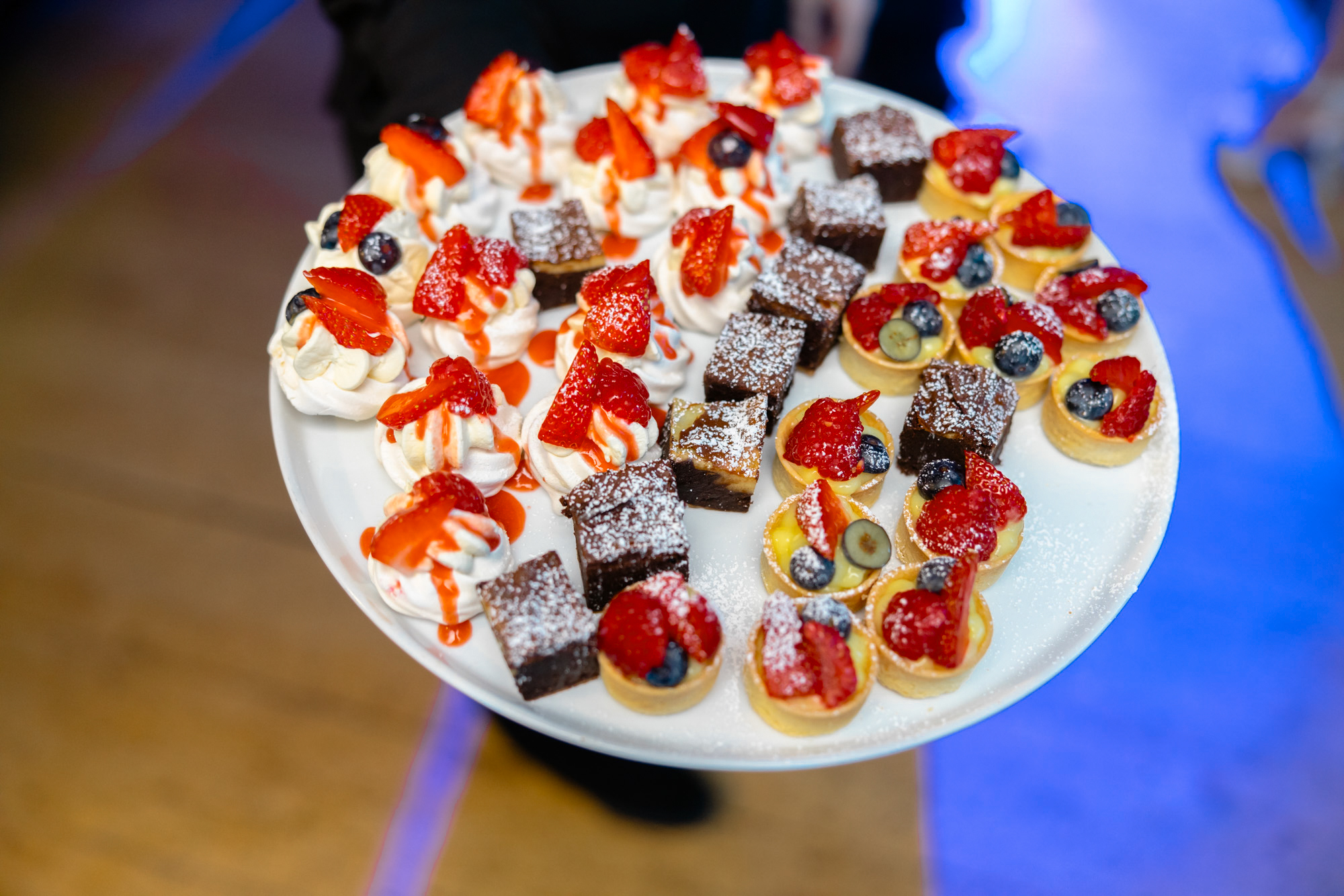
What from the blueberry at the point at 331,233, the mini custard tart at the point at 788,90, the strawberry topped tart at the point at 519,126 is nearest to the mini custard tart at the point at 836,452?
the mini custard tart at the point at 788,90

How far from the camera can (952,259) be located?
2652mm

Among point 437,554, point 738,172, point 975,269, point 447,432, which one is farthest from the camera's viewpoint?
point 738,172

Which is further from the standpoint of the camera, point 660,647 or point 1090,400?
point 1090,400

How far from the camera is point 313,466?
7.68ft

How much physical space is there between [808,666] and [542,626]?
539 mm

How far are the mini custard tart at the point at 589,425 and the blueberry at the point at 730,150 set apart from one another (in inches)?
30.6

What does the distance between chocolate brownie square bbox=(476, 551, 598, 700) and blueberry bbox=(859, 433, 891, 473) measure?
2.37 feet

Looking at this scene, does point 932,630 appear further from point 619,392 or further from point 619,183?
point 619,183

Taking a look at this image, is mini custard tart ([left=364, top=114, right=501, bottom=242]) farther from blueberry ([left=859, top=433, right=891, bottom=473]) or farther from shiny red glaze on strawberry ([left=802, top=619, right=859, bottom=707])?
shiny red glaze on strawberry ([left=802, top=619, right=859, bottom=707])

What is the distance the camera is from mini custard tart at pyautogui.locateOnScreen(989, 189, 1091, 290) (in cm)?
271

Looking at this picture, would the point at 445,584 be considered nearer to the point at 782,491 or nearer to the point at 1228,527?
the point at 782,491

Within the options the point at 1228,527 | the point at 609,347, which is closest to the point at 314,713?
the point at 609,347

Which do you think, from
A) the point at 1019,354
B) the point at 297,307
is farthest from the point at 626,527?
the point at 1019,354

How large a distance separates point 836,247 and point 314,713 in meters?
2.33
